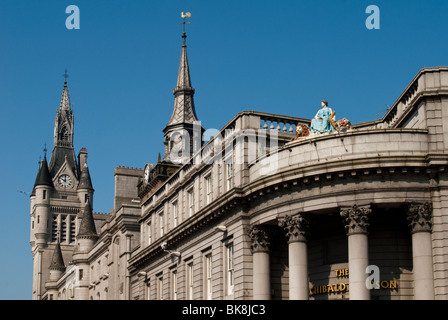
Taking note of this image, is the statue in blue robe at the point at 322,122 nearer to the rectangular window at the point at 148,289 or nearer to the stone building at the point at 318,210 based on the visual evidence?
the stone building at the point at 318,210

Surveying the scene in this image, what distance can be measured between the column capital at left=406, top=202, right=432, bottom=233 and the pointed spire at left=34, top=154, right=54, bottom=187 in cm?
15558

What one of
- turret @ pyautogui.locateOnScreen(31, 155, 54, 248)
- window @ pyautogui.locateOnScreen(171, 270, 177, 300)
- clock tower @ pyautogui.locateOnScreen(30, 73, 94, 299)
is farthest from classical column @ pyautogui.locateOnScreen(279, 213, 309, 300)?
turret @ pyautogui.locateOnScreen(31, 155, 54, 248)

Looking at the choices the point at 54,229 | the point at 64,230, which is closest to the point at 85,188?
the point at 64,230

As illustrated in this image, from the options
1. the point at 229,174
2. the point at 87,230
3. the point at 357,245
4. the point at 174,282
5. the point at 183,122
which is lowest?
the point at 174,282

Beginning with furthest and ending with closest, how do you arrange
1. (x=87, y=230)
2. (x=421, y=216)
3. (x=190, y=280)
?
(x=87, y=230), (x=190, y=280), (x=421, y=216)

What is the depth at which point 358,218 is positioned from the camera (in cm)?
3516

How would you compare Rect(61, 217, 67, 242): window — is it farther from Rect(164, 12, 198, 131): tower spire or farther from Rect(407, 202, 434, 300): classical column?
Rect(407, 202, 434, 300): classical column

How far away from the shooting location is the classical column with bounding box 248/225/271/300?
39.4 m

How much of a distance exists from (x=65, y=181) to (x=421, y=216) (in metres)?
166

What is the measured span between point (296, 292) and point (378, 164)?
7.19 m

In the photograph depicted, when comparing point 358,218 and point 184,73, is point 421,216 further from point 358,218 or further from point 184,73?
point 184,73

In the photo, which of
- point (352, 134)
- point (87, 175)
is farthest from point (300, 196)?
point (87, 175)

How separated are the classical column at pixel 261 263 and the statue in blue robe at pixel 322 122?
587cm
